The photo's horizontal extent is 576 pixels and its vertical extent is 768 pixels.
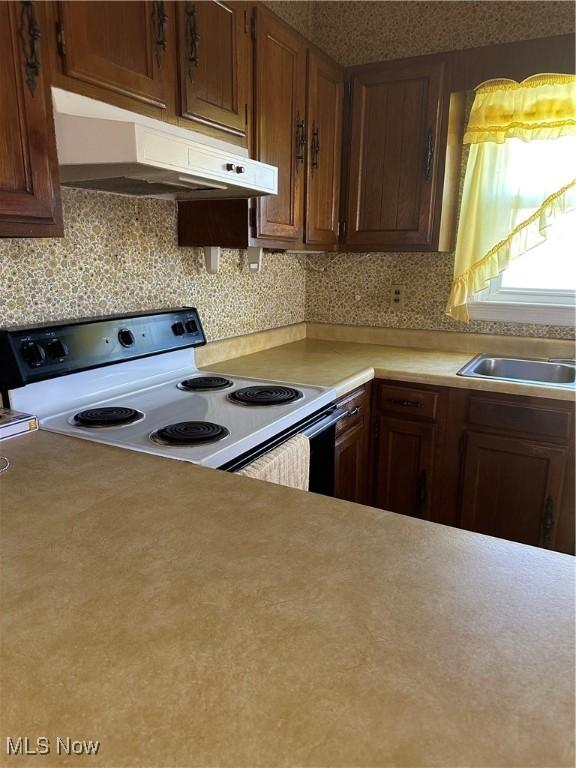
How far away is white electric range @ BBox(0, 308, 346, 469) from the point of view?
1339 mm

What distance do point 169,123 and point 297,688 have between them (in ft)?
4.70

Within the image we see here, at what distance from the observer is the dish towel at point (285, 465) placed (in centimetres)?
132

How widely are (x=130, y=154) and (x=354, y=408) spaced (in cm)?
130

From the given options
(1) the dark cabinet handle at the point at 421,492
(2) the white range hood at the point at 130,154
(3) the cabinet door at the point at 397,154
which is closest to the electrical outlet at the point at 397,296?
(3) the cabinet door at the point at 397,154

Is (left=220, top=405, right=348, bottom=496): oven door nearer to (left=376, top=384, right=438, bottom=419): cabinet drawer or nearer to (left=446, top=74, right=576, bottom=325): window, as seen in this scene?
(left=376, top=384, right=438, bottom=419): cabinet drawer

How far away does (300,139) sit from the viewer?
2.18m

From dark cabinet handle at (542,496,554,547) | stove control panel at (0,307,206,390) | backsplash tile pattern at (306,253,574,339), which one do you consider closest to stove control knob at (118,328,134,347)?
stove control panel at (0,307,206,390)

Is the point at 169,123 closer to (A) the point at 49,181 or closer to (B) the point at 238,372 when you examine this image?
(A) the point at 49,181

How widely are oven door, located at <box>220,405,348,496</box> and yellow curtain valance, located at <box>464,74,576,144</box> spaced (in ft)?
4.65

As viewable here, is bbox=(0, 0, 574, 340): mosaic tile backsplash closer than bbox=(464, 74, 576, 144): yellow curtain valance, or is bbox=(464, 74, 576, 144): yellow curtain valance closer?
bbox=(0, 0, 574, 340): mosaic tile backsplash

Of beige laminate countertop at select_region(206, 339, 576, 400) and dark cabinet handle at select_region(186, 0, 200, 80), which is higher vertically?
dark cabinet handle at select_region(186, 0, 200, 80)

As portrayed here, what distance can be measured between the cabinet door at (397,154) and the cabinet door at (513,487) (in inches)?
37.7

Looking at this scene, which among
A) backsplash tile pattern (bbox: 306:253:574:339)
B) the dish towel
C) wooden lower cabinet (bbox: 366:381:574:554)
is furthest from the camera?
backsplash tile pattern (bbox: 306:253:574:339)

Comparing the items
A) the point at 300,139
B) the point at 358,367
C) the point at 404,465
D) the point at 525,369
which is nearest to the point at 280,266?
the point at 300,139
